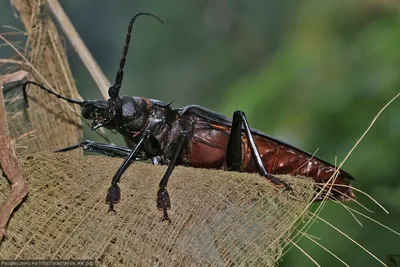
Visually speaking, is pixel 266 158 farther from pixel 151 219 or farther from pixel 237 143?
pixel 151 219

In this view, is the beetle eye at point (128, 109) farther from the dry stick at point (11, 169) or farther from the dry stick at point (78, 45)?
the dry stick at point (11, 169)

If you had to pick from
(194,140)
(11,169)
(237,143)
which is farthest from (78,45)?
(11,169)

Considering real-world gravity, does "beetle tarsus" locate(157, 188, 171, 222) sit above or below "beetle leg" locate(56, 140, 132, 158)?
above

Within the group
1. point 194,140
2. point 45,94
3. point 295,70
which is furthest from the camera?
point 295,70

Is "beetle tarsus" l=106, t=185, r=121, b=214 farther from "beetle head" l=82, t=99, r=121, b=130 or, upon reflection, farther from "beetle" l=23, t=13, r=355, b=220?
"beetle head" l=82, t=99, r=121, b=130

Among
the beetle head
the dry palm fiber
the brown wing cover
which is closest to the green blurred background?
the dry palm fiber

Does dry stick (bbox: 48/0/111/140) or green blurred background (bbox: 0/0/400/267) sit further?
green blurred background (bbox: 0/0/400/267)
